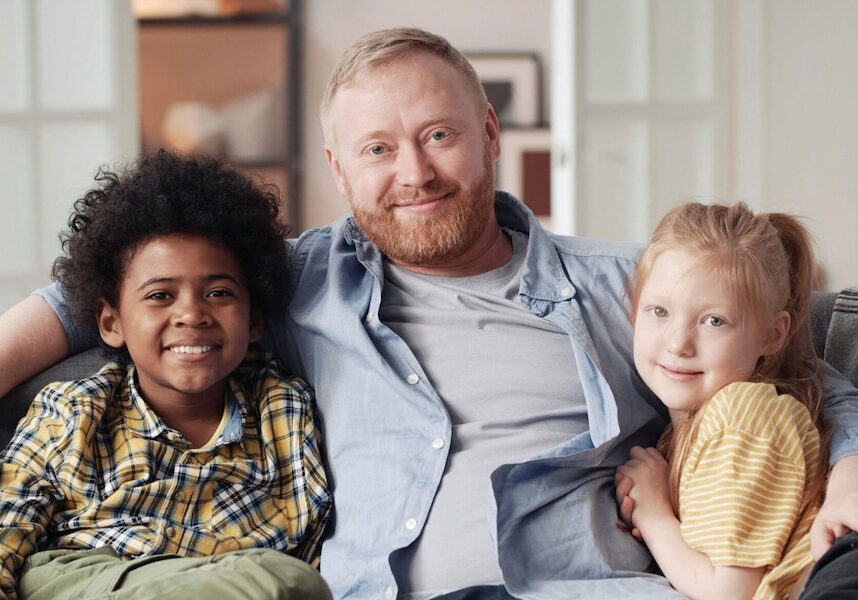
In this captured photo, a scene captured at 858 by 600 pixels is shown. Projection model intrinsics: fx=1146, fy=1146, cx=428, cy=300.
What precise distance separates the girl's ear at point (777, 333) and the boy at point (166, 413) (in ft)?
2.37

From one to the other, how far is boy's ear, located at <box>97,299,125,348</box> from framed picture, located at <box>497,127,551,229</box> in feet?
13.0

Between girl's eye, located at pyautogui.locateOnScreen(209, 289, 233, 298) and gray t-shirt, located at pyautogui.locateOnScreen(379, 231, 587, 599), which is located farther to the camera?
girl's eye, located at pyautogui.locateOnScreen(209, 289, 233, 298)

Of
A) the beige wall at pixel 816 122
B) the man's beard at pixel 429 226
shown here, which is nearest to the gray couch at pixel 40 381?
the man's beard at pixel 429 226

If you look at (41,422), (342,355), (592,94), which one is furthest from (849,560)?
(592,94)

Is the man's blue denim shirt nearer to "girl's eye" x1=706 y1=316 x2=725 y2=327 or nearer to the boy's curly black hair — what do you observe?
the boy's curly black hair

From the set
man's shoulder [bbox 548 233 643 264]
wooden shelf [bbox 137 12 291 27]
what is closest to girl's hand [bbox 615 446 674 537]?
man's shoulder [bbox 548 233 643 264]

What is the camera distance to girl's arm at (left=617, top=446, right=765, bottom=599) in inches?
60.9

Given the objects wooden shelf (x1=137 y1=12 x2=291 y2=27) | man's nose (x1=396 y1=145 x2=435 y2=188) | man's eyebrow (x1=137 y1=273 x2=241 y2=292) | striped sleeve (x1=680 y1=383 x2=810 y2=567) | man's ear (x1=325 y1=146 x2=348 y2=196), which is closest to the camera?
striped sleeve (x1=680 y1=383 x2=810 y2=567)

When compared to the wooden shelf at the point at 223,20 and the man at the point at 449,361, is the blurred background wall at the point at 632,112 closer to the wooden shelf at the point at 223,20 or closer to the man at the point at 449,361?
the wooden shelf at the point at 223,20

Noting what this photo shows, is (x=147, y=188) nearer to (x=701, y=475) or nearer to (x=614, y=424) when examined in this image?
(x=614, y=424)

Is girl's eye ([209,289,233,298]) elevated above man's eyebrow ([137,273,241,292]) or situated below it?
below

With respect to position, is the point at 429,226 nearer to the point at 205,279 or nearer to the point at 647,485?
the point at 205,279

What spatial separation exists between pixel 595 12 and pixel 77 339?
106 inches

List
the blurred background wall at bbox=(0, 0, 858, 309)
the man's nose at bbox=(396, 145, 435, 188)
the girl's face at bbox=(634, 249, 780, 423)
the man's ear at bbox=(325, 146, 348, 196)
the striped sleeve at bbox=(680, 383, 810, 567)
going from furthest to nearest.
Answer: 1. the blurred background wall at bbox=(0, 0, 858, 309)
2. the man's ear at bbox=(325, 146, 348, 196)
3. the man's nose at bbox=(396, 145, 435, 188)
4. the girl's face at bbox=(634, 249, 780, 423)
5. the striped sleeve at bbox=(680, 383, 810, 567)
